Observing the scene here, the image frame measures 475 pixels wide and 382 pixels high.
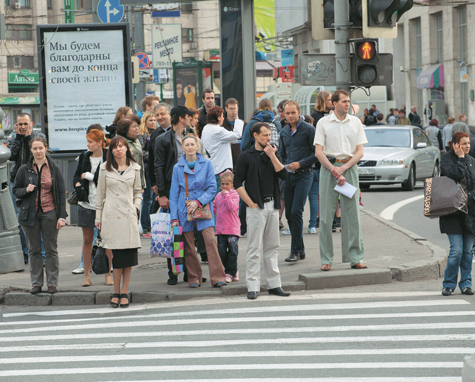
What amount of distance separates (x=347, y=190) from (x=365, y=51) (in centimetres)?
187

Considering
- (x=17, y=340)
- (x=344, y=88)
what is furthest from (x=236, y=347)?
(x=344, y=88)

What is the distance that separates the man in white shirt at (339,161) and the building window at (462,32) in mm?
37184

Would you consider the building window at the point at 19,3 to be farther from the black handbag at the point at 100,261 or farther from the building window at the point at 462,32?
the black handbag at the point at 100,261

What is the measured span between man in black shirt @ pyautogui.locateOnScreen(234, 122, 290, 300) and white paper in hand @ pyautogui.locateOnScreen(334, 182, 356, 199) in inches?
40.7

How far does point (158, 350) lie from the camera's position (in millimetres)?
6523

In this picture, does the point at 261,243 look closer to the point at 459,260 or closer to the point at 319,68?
the point at 459,260

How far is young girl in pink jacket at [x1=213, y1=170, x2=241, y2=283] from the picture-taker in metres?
9.27

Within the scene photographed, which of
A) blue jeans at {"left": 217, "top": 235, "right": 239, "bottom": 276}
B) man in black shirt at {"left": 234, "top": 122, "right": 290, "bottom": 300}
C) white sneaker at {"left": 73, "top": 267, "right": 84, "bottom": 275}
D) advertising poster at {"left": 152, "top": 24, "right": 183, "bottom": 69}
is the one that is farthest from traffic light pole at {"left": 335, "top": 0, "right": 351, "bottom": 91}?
advertising poster at {"left": 152, "top": 24, "right": 183, "bottom": 69}

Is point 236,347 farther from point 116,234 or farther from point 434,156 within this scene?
point 434,156

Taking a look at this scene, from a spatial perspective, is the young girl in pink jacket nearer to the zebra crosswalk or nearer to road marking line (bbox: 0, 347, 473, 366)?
the zebra crosswalk

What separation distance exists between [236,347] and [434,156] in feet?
55.4

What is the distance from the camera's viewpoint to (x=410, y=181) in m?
20.7

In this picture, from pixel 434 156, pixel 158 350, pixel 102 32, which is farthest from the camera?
pixel 434 156

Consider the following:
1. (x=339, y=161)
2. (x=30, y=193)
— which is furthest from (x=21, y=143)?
(x=339, y=161)
